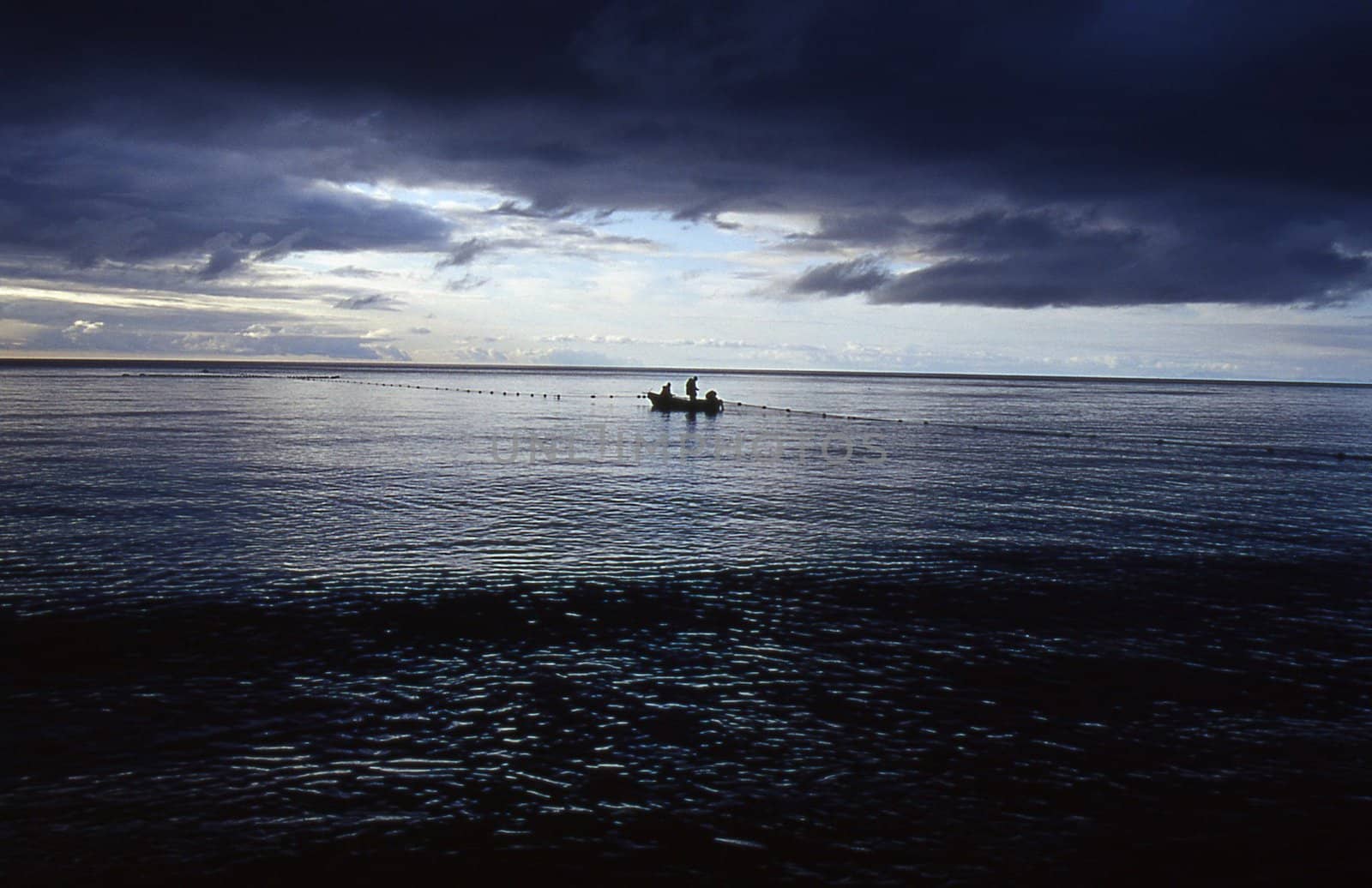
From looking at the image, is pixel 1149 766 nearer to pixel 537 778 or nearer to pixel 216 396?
pixel 537 778

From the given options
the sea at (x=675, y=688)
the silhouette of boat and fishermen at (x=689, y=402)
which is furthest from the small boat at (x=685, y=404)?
the sea at (x=675, y=688)

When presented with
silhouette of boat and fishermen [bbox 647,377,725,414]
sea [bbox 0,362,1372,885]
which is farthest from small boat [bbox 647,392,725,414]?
sea [bbox 0,362,1372,885]

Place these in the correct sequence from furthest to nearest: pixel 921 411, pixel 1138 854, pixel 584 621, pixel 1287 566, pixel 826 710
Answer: pixel 921 411 → pixel 1287 566 → pixel 584 621 → pixel 826 710 → pixel 1138 854

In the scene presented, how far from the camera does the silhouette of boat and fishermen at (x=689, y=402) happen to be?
101m

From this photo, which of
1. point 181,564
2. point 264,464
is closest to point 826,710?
point 181,564

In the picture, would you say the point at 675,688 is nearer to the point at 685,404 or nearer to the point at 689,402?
the point at 689,402

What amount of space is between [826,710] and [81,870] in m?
11.1

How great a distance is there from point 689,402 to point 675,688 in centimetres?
8621

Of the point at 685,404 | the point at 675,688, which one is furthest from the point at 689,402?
the point at 675,688

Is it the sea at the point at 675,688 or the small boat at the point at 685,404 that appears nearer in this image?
the sea at the point at 675,688

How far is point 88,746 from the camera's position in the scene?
550 inches

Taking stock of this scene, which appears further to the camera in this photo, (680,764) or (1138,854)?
(680,764)

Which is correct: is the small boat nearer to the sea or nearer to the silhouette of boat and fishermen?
the silhouette of boat and fishermen

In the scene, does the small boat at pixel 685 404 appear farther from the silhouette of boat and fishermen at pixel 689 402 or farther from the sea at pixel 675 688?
the sea at pixel 675 688
